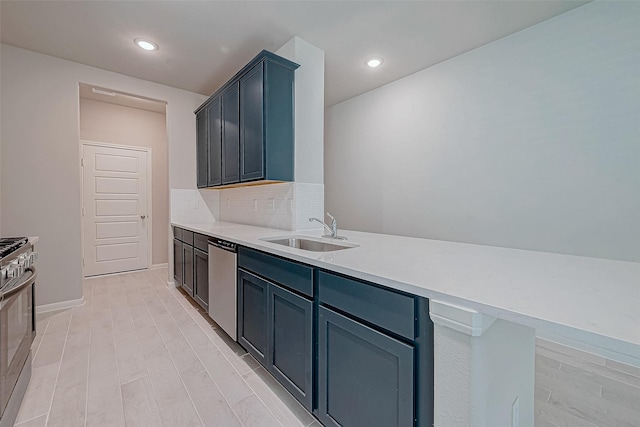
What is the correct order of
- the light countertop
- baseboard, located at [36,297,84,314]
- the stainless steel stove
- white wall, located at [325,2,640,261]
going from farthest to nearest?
1. baseboard, located at [36,297,84,314]
2. white wall, located at [325,2,640,261]
3. the stainless steel stove
4. the light countertop

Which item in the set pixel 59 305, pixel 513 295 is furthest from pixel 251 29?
pixel 59 305

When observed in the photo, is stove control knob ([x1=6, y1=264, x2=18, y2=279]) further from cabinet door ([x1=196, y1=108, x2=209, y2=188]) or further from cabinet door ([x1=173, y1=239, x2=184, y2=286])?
cabinet door ([x1=196, y1=108, x2=209, y2=188])

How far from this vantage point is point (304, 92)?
8.28 feet

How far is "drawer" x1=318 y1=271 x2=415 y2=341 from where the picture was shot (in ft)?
3.13

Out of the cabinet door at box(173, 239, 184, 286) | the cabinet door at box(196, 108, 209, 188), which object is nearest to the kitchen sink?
the cabinet door at box(173, 239, 184, 286)

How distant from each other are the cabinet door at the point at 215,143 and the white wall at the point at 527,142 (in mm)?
1992

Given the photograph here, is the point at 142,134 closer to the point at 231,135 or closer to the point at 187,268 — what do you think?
the point at 231,135

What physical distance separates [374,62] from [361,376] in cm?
297

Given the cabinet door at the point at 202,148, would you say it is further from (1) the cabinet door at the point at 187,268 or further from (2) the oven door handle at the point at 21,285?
(2) the oven door handle at the point at 21,285

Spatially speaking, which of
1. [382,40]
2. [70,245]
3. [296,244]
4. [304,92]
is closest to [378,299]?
[296,244]

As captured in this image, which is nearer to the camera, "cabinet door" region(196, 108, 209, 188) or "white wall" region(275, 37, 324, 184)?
"white wall" region(275, 37, 324, 184)

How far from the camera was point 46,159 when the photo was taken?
2.87m

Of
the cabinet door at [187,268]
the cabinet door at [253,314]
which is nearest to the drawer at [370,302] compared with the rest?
the cabinet door at [253,314]

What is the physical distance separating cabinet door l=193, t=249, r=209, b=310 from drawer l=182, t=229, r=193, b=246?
0.57ft
